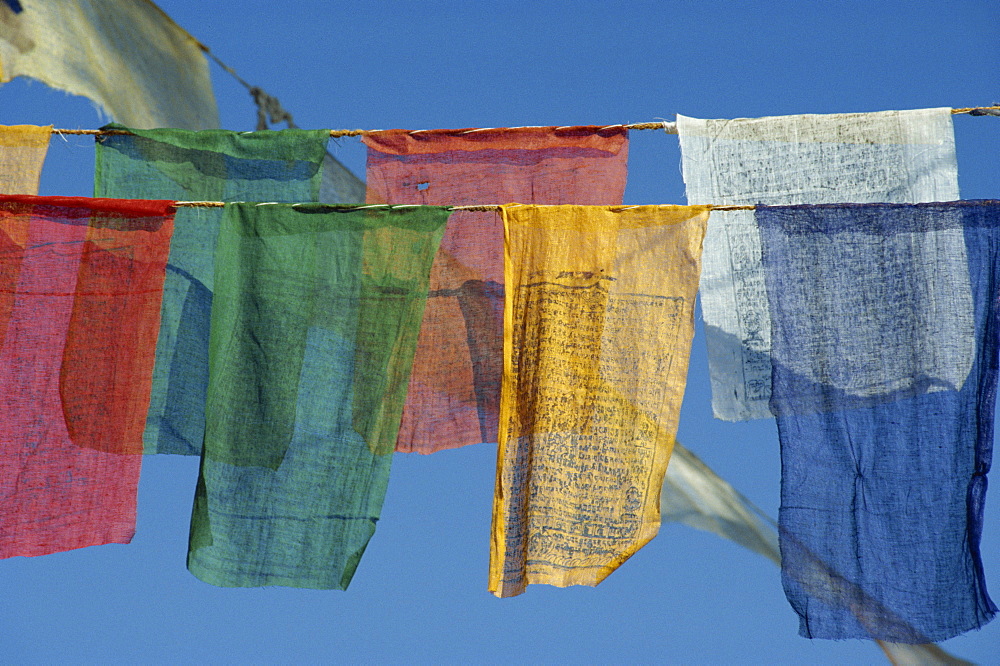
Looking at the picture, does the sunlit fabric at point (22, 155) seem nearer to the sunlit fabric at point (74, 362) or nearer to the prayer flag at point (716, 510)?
the sunlit fabric at point (74, 362)

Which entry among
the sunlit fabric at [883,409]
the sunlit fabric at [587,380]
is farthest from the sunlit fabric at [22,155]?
the sunlit fabric at [883,409]

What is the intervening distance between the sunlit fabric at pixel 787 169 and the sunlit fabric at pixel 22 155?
235cm

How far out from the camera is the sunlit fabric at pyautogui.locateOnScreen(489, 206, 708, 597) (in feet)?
10.9

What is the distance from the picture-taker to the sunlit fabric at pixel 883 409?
3.26m

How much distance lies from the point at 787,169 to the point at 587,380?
1.15m

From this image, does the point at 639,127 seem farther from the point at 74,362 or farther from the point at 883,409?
the point at 74,362

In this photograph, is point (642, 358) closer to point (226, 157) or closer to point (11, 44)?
point (226, 157)

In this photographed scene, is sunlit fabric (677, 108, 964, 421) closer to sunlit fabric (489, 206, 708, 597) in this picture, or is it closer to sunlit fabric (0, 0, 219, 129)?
sunlit fabric (489, 206, 708, 597)

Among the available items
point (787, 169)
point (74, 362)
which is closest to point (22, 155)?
point (74, 362)

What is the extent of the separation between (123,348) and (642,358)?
165 cm

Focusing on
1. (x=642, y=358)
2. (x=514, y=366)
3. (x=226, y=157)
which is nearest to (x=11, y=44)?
(x=226, y=157)

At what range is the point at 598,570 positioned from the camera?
3.32 metres

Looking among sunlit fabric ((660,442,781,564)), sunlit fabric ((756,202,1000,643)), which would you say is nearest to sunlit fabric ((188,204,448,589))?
sunlit fabric ((756,202,1000,643))

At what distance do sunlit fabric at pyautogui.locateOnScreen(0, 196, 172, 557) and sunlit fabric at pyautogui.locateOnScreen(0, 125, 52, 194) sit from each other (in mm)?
613
